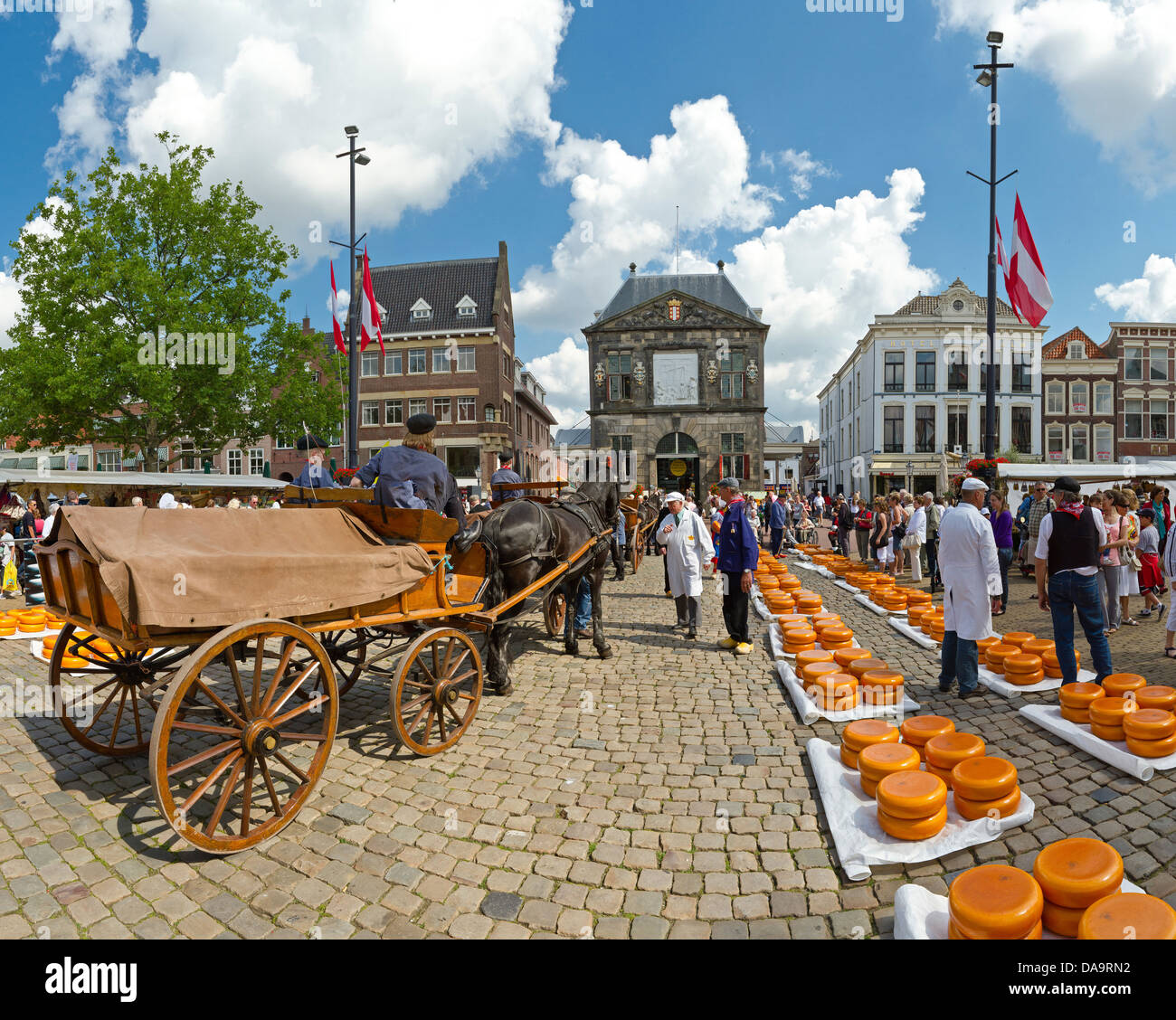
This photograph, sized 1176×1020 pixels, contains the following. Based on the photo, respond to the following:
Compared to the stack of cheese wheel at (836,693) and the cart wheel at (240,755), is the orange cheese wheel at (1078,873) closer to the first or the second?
the stack of cheese wheel at (836,693)

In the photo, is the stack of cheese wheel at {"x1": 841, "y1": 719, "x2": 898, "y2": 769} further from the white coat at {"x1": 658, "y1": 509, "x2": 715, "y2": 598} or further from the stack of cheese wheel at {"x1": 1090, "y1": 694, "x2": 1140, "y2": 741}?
the white coat at {"x1": 658, "y1": 509, "x2": 715, "y2": 598}

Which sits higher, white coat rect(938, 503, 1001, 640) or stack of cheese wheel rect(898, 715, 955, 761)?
white coat rect(938, 503, 1001, 640)

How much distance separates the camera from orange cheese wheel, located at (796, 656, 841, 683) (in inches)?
222

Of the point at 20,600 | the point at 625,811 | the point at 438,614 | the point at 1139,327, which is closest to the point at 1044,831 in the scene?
the point at 625,811

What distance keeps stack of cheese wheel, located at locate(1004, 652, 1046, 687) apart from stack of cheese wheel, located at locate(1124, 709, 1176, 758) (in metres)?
1.70

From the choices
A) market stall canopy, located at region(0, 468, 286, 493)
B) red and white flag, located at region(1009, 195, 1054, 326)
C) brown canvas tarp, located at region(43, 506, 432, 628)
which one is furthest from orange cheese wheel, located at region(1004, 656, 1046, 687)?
market stall canopy, located at region(0, 468, 286, 493)

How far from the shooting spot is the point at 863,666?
576cm

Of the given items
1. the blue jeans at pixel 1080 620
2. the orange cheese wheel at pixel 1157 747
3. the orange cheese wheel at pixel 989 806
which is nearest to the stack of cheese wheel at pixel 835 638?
the blue jeans at pixel 1080 620

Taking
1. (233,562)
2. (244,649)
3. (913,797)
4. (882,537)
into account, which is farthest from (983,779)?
(882,537)

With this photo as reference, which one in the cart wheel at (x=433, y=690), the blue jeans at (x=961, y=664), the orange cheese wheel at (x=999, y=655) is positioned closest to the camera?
the cart wheel at (x=433, y=690)

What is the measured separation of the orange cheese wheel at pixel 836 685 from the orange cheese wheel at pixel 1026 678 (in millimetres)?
1524

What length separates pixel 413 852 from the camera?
136 inches

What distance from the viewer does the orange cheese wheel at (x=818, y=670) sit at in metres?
5.64
